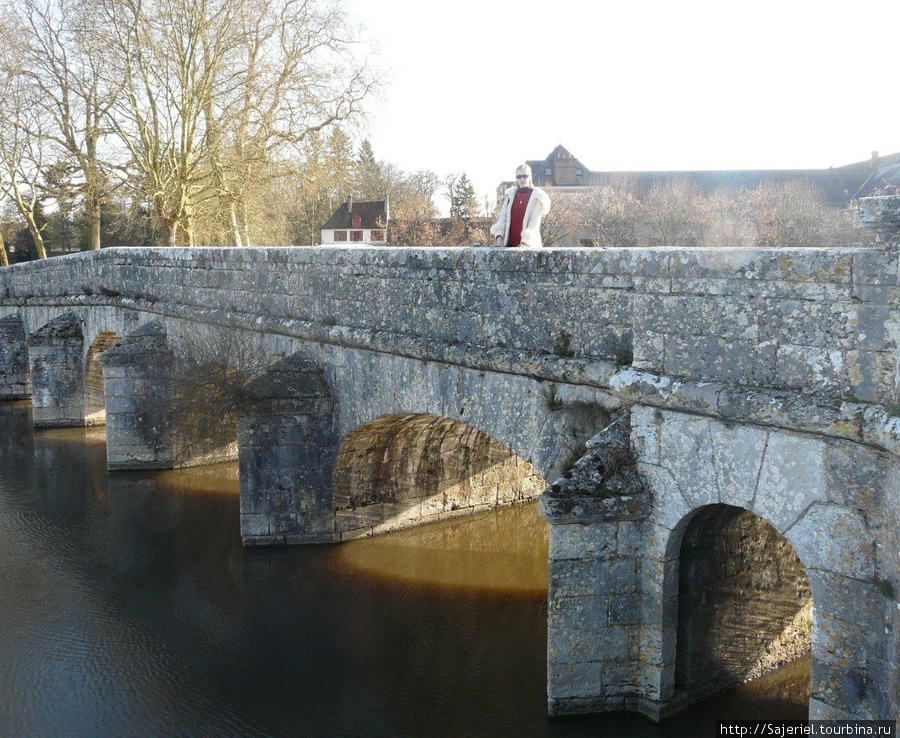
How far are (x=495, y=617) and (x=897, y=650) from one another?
435cm

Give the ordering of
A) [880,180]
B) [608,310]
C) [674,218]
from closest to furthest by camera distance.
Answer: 1. [608,310]
2. [674,218]
3. [880,180]

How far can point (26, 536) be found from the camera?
10.9 metres

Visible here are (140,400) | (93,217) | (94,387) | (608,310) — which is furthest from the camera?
(93,217)

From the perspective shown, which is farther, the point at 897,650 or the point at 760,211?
the point at 760,211

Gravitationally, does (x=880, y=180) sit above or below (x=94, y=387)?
above

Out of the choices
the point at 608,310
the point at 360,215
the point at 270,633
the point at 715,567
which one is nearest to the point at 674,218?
the point at 360,215

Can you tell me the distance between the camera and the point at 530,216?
7.77 m

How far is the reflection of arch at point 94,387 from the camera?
56.3 ft

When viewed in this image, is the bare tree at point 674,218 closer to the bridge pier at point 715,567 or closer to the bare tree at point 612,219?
the bare tree at point 612,219

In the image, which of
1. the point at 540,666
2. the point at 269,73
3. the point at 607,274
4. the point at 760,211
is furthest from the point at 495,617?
the point at 760,211

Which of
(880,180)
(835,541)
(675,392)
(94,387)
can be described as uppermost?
(880,180)

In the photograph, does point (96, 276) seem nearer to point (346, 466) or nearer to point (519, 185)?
point (346, 466)

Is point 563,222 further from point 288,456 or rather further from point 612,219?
point 288,456

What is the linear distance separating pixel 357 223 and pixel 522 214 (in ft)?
104
